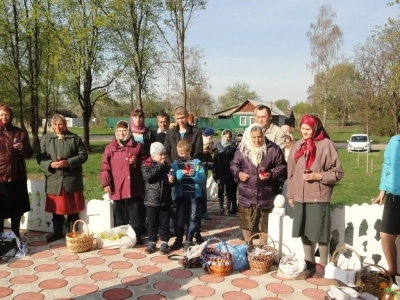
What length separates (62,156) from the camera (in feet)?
15.7

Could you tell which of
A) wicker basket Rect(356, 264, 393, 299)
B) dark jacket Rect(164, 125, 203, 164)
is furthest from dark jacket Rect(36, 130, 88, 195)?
Result: wicker basket Rect(356, 264, 393, 299)

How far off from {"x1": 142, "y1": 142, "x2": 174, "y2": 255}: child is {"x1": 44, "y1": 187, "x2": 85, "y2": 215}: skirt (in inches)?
41.4

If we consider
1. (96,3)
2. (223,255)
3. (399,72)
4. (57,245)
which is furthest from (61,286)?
(96,3)

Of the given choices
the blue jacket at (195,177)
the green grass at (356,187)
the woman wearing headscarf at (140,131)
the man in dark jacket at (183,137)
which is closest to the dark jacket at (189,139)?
the man in dark jacket at (183,137)

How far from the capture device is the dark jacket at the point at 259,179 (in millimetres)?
4160

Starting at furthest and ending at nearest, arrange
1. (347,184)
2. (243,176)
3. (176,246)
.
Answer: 1. (347,184)
2. (176,246)
3. (243,176)

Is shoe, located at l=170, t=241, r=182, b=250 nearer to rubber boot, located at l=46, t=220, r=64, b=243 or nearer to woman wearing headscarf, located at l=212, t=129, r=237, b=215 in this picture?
rubber boot, located at l=46, t=220, r=64, b=243

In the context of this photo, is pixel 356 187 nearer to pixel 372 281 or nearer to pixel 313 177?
pixel 313 177

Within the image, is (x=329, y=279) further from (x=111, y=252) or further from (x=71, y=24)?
(x=71, y=24)

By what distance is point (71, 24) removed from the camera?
19.1 metres

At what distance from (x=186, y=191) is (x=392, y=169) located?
7.47ft

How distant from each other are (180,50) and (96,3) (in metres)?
4.85

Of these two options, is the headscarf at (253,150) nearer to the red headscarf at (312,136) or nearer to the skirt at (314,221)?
the red headscarf at (312,136)

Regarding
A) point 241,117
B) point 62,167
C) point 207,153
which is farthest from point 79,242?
point 241,117
